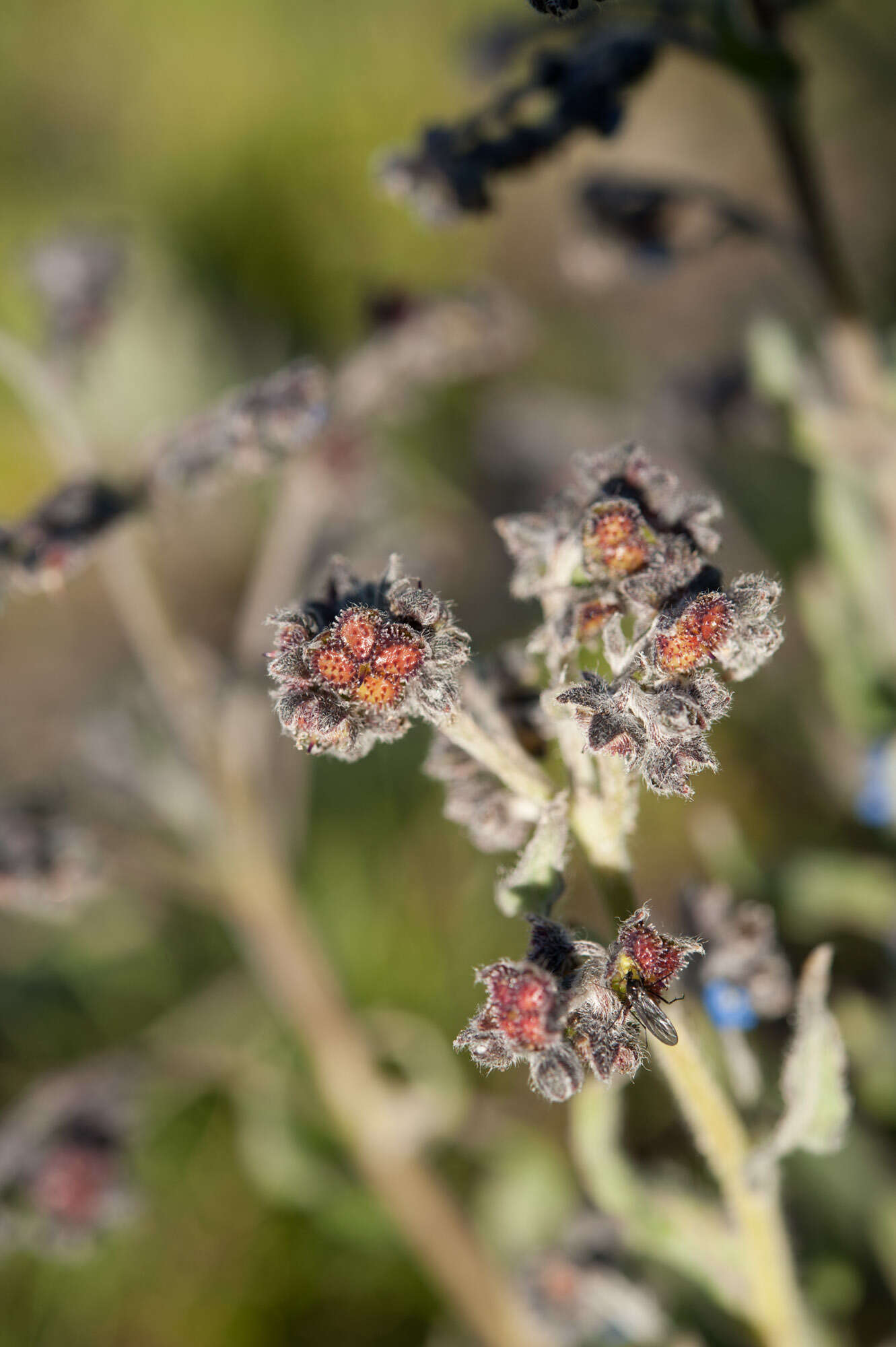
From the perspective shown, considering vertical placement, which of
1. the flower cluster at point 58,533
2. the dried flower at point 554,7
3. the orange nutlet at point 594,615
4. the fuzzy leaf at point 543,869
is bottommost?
the fuzzy leaf at point 543,869

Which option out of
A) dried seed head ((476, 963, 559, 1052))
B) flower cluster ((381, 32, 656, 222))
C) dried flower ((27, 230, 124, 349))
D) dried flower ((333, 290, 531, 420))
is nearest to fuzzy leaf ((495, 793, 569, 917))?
dried seed head ((476, 963, 559, 1052))

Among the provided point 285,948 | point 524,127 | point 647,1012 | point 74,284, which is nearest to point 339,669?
point 647,1012

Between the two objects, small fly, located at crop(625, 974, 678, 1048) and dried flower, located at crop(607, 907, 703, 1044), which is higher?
dried flower, located at crop(607, 907, 703, 1044)

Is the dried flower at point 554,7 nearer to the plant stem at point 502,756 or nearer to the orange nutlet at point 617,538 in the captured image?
the orange nutlet at point 617,538

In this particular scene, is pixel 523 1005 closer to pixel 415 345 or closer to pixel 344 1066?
pixel 344 1066

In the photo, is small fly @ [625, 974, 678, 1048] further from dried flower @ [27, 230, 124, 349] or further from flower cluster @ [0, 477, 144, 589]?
dried flower @ [27, 230, 124, 349]

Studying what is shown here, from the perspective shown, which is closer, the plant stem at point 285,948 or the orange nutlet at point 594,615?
the orange nutlet at point 594,615

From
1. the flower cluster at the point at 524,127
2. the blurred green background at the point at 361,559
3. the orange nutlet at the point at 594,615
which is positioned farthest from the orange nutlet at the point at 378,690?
the flower cluster at the point at 524,127
